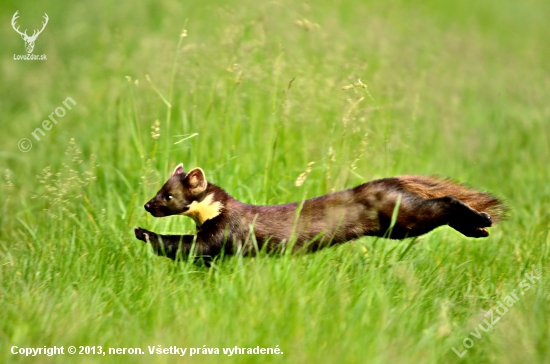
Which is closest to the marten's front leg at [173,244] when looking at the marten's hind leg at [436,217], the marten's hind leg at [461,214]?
the marten's hind leg at [436,217]

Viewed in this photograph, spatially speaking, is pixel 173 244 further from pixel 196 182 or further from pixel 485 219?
pixel 485 219

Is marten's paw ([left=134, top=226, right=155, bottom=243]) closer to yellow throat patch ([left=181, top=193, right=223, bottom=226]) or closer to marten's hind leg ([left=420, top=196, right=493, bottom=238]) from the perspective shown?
yellow throat patch ([left=181, top=193, right=223, bottom=226])

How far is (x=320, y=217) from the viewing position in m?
4.46

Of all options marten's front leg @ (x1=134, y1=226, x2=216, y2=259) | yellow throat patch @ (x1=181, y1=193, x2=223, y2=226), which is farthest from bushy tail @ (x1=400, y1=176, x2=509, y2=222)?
marten's front leg @ (x1=134, y1=226, x2=216, y2=259)

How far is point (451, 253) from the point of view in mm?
5156

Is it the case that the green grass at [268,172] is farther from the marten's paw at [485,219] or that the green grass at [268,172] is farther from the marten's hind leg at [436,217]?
the marten's paw at [485,219]

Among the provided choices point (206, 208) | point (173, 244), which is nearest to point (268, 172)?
point (206, 208)

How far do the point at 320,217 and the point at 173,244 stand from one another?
0.85m

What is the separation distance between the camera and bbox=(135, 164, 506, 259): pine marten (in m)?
4.39

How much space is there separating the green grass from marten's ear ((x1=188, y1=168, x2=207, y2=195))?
16.3 inches

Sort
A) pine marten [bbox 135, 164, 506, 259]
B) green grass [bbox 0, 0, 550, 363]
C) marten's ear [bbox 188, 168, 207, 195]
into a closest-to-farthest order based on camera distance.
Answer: green grass [bbox 0, 0, 550, 363] → pine marten [bbox 135, 164, 506, 259] → marten's ear [bbox 188, 168, 207, 195]

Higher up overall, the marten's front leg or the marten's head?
the marten's head

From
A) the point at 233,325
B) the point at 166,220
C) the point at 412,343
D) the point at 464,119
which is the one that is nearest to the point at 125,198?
the point at 166,220

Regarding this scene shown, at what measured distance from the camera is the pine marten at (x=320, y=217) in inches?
173
